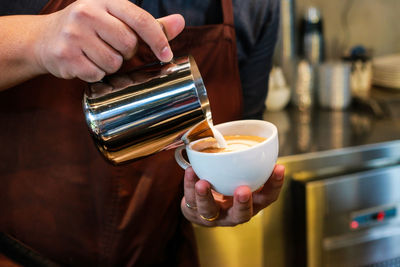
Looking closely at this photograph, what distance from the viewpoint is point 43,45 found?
59 centimetres

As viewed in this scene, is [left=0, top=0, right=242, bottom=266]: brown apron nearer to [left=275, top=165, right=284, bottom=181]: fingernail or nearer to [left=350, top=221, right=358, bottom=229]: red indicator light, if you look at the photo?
[left=275, top=165, right=284, bottom=181]: fingernail

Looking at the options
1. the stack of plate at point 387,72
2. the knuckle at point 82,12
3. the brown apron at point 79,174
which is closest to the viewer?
the knuckle at point 82,12

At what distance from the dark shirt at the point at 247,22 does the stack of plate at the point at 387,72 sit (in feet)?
3.34

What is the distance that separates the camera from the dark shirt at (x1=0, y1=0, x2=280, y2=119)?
81cm

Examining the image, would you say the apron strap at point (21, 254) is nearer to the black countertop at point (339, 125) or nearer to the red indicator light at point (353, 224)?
the black countertop at point (339, 125)

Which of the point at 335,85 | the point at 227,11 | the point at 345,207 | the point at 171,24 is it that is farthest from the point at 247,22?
→ the point at 335,85

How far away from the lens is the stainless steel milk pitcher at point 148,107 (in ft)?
1.98

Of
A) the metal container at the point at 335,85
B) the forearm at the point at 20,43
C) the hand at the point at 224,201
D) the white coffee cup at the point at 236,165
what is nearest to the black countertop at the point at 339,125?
the metal container at the point at 335,85

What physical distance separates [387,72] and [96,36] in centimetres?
164

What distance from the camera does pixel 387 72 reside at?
1821mm

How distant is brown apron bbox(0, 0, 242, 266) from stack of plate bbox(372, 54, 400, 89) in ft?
4.01

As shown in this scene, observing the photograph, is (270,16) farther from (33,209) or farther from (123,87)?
(33,209)

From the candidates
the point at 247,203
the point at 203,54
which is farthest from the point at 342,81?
the point at 247,203

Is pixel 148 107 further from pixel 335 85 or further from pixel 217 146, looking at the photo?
pixel 335 85
